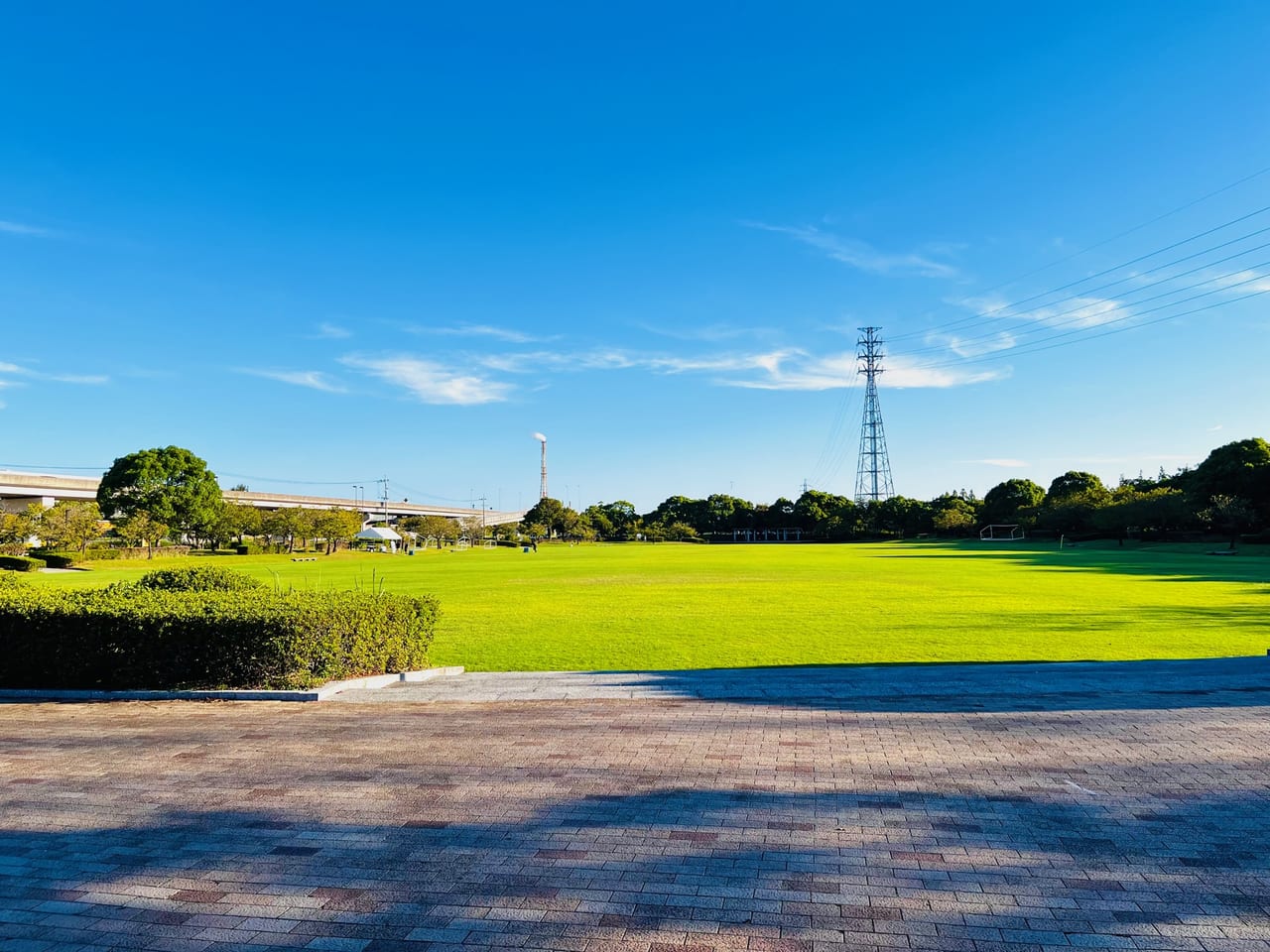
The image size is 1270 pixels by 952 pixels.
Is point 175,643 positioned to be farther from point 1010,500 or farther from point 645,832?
point 1010,500

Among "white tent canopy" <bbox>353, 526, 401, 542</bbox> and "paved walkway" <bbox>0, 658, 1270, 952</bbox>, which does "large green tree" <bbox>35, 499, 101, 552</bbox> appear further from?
"paved walkway" <bbox>0, 658, 1270, 952</bbox>

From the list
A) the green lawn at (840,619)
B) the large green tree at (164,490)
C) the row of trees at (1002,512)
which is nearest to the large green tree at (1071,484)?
the row of trees at (1002,512)

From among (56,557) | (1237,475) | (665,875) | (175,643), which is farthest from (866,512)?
(665,875)

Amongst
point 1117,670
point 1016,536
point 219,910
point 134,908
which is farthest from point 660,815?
point 1016,536

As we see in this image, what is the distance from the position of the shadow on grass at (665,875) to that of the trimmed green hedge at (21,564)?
41.2 meters

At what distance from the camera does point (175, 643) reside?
8883 millimetres

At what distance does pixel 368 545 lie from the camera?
304 feet

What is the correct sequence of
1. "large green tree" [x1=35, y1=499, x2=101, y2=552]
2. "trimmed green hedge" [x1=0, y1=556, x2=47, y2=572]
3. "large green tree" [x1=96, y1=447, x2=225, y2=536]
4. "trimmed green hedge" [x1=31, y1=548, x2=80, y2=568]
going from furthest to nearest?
"large green tree" [x1=96, y1=447, x2=225, y2=536], "large green tree" [x1=35, y1=499, x2=101, y2=552], "trimmed green hedge" [x1=31, y1=548, x2=80, y2=568], "trimmed green hedge" [x1=0, y1=556, x2=47, y2=572]

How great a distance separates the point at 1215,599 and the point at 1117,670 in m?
15.2

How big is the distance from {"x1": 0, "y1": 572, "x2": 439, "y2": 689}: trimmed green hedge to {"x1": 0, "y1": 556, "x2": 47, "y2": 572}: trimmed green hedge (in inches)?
1343

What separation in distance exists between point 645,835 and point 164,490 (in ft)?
237

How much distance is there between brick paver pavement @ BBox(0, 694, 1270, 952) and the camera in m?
3.34

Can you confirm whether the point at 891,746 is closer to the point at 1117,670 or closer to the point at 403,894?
the point at 403,894

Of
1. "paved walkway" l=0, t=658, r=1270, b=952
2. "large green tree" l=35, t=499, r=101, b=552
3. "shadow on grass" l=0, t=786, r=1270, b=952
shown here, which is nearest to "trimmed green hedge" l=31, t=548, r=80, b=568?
"large green tree" l=35, t=499, r=101, b=552
